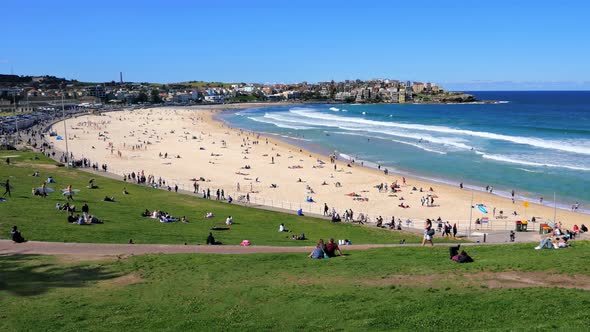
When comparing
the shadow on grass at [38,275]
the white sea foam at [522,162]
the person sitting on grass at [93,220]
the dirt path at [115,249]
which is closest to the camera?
the shadow on grass at [38,275]

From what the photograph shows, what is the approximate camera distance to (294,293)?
422 inches

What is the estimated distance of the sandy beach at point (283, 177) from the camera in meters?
29.0

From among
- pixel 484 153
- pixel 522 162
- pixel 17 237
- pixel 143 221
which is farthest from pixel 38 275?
pixel 484 153

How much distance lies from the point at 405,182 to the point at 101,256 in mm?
27080

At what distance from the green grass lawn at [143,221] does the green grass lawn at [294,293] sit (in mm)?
3659

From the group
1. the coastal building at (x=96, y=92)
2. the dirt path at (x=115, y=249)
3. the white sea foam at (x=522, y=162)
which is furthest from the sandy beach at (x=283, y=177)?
the coastal building at (x=96, y=92)

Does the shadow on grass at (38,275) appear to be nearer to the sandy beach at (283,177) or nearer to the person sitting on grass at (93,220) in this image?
the person sitting on grass at (93,220)

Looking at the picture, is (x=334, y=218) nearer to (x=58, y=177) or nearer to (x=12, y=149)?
(x=58, y=177)

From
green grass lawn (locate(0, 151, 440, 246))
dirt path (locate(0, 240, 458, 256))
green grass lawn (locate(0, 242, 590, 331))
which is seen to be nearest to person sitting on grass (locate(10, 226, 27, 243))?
dirt path (locate(0, 240, 458, 256))

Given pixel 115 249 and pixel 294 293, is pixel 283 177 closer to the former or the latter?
pixel 115 249

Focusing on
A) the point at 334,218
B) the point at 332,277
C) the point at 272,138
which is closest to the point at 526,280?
the point at 332,277

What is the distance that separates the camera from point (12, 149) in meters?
46.2

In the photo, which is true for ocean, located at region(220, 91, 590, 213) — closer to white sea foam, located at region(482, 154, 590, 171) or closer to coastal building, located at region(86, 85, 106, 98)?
white sea foam, located at region(482, 154, 590, 171)

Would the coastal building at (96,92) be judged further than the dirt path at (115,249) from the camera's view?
Yes
